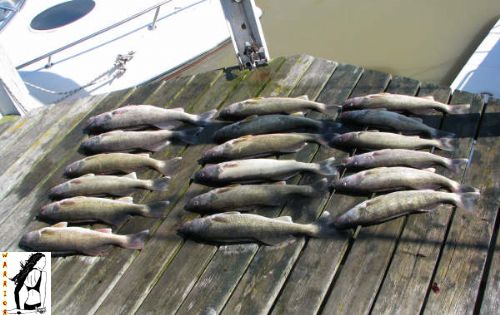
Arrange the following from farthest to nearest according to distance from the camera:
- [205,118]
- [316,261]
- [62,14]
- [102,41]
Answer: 1. [62,14]
2. [102,41]
3. [205,118]
4. [316,261]

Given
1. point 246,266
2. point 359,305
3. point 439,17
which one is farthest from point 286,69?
point 439,17

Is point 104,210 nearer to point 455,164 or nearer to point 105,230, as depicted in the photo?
point 105,230

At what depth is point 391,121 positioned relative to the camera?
13.8ft

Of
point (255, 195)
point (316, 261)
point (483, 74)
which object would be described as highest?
point (255, 195)

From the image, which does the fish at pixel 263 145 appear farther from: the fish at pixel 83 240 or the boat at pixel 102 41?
the boat at pixel 102 41

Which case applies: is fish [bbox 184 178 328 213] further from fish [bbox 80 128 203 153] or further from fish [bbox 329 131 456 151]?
fish [bbox 80 128 203 153]

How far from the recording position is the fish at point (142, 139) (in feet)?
15.5

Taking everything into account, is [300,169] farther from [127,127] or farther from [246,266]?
[127,127]

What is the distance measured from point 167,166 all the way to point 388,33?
685cm

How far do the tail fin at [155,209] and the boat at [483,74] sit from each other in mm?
4937

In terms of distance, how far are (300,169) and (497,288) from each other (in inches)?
64.6

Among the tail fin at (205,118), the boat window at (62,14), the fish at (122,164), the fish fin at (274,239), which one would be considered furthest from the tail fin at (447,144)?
the boat window at (62,14)

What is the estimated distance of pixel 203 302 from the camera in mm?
3426

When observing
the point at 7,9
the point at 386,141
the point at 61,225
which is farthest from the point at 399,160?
the point at 7,9
